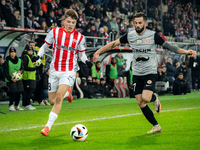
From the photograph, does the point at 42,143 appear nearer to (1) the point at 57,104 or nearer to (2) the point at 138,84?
(1) the point at 57,104

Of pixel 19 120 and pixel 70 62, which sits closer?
pixel 70 62

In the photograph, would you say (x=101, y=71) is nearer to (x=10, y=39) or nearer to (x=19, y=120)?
(x=10, y=39)

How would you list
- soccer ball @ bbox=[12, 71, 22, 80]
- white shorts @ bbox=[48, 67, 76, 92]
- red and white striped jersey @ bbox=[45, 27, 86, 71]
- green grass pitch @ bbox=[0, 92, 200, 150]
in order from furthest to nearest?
soccer ball @ bbox=[12, 71, 22, 80], red and white striped jersey @ bbox=[45, 27, 86, 71], white shorts @ bbox=[48, 67, 76, 92], green grass pitch @ bbox=[0, 92, 200, 150]

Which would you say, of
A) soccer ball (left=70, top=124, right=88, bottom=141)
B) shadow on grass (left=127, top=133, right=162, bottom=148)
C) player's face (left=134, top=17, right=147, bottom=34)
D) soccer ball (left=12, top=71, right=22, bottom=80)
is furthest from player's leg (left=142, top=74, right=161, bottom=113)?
soccer ball (left=12, top=71, right=22, bottom=80)

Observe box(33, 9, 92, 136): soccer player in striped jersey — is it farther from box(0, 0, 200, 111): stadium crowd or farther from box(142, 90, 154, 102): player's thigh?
box(0, 0, 200, 111): stadium crowd

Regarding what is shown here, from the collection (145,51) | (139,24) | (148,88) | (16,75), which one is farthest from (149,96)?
(16,75)

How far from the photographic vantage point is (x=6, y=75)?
10.8 meters

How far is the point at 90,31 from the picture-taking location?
1856 cm

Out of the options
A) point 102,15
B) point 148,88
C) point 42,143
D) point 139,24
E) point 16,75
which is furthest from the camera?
point 102,15

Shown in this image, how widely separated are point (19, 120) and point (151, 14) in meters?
18.2

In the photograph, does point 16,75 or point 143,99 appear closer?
point 143,99

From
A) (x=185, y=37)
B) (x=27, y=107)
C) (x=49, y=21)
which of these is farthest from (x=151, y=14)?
(x=27, y=107)

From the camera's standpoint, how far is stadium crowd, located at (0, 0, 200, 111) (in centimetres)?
1138

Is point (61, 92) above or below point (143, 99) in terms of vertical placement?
above
